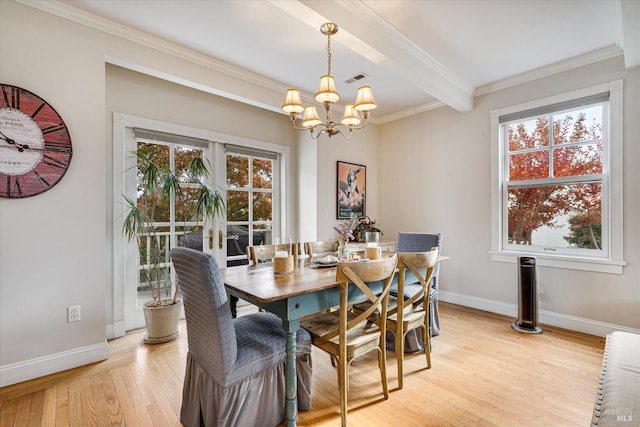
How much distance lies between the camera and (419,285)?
2.79m

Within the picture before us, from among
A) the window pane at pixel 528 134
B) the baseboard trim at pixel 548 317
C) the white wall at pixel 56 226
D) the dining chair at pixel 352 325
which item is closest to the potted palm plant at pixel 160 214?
the white wall at pixel 56 226

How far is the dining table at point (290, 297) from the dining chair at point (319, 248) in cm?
87

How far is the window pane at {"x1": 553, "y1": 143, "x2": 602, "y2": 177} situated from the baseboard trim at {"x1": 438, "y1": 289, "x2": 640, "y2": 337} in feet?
4.81

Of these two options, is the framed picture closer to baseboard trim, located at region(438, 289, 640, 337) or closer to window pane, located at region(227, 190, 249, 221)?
window pane, located at region(227, 190, 249, 221)

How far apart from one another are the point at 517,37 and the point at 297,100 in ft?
6.63

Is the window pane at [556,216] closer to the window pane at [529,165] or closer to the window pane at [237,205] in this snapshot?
the window pane at [529,165]

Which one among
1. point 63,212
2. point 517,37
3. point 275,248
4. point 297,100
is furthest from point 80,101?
point 517,37

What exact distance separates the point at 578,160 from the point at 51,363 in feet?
16.3

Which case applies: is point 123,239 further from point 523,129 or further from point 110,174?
point 523,129

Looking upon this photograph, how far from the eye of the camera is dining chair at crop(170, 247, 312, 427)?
1434mm

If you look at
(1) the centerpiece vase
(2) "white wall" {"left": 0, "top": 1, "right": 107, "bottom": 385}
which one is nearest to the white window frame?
(1) the centerpiece vase

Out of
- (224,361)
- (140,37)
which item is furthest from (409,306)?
(140,37)

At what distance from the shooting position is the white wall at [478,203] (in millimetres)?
2713

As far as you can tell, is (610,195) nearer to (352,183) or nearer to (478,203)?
(478,203)
